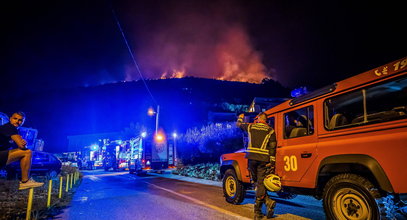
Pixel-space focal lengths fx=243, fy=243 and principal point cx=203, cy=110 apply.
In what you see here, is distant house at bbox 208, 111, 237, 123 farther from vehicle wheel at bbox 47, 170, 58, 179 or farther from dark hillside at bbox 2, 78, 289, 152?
vehicle wheel at bbox 47, 170, 58, 179

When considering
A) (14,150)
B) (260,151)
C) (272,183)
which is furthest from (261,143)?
(14,150)

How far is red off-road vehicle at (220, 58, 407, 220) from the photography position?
3.14 m

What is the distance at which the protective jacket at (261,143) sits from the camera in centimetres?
477

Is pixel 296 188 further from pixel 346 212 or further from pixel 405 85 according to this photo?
pixel 405 85

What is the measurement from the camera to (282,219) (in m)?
4.72

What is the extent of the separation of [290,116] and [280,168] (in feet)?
3.56

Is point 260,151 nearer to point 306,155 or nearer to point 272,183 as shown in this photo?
point 272,183

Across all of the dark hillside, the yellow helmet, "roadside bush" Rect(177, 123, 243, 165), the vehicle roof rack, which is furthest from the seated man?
the dark hillside

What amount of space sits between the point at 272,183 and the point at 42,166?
519 inches

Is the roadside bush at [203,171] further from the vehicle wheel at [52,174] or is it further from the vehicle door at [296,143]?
the vehicle door at [296,143]

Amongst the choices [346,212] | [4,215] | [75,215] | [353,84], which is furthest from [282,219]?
[4,215]

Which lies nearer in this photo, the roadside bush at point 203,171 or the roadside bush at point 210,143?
the roadside bush at point 203,171

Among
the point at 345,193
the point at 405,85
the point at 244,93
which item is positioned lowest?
the point at 345,193

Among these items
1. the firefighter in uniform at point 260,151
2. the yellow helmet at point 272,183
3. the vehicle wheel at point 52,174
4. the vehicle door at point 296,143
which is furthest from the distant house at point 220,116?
the yellow helmet at point 272,183
